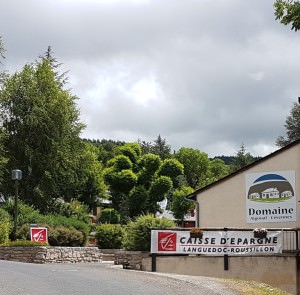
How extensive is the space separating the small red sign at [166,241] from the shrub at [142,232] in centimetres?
97

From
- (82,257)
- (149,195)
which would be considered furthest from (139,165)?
(82,257)

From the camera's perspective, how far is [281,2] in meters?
14.1

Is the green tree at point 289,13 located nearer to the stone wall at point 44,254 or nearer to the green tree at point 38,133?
the stone wall at point 44,254

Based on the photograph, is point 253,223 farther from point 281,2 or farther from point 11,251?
point 281,2

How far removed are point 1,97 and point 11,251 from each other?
82.2ft

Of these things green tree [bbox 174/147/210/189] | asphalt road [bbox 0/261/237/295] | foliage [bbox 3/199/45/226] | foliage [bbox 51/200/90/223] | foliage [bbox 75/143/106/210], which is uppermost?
green tree [bbox 174/147/210/189]

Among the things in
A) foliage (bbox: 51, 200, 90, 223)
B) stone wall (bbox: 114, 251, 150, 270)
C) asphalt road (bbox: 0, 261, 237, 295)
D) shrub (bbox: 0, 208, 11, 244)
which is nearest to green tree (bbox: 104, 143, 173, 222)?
foliage (bbox: 51, 200, 90, 223)

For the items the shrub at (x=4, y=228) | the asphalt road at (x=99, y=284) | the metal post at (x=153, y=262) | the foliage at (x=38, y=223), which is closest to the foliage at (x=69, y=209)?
the foliage at (x=38, y=223)

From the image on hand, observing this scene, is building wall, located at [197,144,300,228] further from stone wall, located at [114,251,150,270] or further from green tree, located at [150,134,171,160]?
green tree, located at [150,134,171,160]

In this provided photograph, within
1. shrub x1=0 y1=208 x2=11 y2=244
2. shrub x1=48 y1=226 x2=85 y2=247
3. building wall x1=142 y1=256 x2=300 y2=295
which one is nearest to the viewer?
building wall x1=142 y1=256 x2=300 y2=295

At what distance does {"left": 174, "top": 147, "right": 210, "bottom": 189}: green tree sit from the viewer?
108 metres

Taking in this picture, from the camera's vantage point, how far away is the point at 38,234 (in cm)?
2867

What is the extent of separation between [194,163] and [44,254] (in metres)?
84.3

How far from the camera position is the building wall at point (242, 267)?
908 inches
